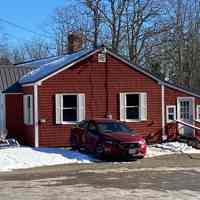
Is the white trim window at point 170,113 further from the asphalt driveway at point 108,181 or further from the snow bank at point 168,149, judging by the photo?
the asphalt driveway at point 108,181

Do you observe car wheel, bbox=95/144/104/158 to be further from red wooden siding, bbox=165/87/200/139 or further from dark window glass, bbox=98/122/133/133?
red wooden siding, bbox=165/87/200/139

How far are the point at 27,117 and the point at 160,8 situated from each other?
30163 millimetres

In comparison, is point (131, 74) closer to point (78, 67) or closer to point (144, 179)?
point (78, 67)

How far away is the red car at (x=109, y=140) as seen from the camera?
80.1ft

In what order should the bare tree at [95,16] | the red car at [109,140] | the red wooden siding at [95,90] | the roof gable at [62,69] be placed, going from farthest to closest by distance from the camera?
the bare tree at [95,16] → the roof gable at [62,69] → the red wooden siding at [95,90] → the red car at [109,140]

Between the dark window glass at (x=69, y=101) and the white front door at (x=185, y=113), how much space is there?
6128 millimetres

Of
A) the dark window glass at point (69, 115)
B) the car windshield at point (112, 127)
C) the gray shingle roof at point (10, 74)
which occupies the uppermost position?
the gray shingle roof at point (10, 74)

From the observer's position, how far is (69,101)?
2967cm

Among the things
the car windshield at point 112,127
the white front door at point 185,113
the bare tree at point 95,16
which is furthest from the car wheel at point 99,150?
the bare tree at point 95,16

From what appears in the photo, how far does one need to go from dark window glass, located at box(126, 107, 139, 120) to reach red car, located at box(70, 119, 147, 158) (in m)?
4.59

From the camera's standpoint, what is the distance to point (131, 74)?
102 feet

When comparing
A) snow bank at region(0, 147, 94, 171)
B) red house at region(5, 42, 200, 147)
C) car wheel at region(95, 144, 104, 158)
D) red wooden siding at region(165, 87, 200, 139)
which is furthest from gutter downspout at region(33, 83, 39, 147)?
red wooden siding at region(165, 87, 200, 139)

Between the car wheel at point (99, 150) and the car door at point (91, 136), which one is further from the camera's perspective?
the car door at point (91, 136)

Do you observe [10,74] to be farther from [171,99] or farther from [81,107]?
[171,99]
